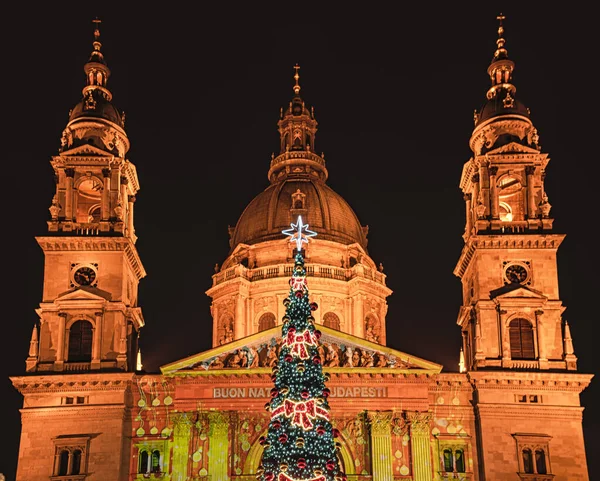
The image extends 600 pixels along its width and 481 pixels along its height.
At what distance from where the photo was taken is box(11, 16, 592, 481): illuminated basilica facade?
164ft

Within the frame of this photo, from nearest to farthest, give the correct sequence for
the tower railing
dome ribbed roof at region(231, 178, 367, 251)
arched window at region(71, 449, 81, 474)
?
1. arched window at region(71, 449, 81, 474)
2. the tower railing
3. dome ribbed roof at region(231, 178, 367, 251)

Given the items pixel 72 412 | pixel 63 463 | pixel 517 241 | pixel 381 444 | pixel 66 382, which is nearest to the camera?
pixel 63 463

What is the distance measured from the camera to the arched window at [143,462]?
50.6m

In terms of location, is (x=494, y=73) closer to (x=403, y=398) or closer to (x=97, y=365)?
(x=403, y=398)

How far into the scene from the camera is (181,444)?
165ft

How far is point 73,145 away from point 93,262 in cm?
624

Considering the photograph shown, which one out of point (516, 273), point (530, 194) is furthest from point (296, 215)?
point (516, 273)

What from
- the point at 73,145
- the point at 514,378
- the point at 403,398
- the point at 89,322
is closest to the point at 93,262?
the point at 89,322

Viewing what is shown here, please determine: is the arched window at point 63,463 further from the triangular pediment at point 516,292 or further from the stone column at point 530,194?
the stone column at point 530,194

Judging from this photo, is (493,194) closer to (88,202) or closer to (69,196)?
(88,202)

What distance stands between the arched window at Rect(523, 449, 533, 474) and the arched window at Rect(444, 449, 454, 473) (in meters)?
3.27

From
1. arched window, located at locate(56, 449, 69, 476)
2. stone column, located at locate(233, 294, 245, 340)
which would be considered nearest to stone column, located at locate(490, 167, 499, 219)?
stone column, located at locate(233, 294, 245, 340)

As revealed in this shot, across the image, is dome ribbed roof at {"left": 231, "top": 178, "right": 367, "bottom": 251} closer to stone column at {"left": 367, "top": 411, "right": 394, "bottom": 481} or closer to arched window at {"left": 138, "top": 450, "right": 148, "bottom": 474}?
stone column at {"left": 367, "top": 411, "right": 394, "bottom": 481}

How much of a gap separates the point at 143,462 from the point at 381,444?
1073 cm
